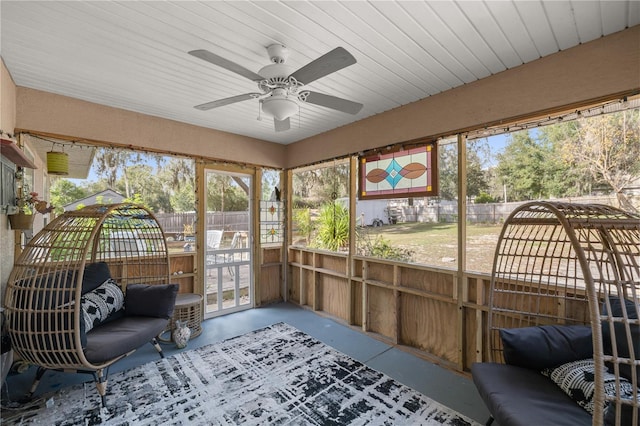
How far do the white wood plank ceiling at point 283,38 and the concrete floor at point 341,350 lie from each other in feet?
8.94

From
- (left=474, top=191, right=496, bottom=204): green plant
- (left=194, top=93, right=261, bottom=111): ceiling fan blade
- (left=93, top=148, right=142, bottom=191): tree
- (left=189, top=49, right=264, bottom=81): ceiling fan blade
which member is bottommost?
(left=474, top=191, right=496, bottom=204): green plant

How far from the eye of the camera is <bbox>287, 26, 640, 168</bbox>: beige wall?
199 cm

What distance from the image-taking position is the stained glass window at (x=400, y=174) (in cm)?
312

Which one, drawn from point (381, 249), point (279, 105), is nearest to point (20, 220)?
point (279, 105)

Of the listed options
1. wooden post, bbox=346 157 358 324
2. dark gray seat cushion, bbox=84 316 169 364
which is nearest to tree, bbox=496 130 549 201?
wooden post, bbox=346 157 358 324

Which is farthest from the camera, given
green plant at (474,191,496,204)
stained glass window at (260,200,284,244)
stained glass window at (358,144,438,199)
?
stained glass window at (260,200,284,244)

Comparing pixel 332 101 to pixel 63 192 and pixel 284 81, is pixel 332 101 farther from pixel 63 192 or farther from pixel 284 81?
pixel 63 192

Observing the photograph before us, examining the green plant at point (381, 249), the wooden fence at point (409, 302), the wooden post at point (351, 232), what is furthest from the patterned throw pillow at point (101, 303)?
the green plant at point (381, 249)

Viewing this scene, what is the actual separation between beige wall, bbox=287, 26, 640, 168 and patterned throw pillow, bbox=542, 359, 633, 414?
1873 millimetres

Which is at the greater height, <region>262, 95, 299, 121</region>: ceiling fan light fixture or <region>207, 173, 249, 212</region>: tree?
<region>262, 95, 299, 121</region>: ceiling fan light fixture

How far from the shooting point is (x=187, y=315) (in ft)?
11.2

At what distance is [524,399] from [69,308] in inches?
123

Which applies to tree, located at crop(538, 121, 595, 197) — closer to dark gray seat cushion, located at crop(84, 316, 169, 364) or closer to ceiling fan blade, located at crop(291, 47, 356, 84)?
ceiling fan blade, located at crop(291, 47, 356, 84)

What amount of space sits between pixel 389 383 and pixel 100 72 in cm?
374
